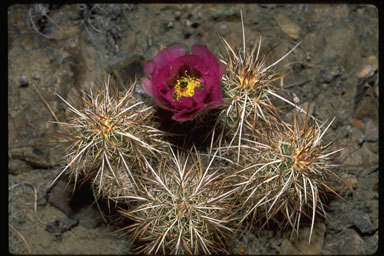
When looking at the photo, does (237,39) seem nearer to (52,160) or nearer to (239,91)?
(239,91)

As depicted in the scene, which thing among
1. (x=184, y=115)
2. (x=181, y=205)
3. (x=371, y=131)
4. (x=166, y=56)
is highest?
(x=166, y=56)

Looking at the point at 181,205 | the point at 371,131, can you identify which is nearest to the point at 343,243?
the point at 371,131

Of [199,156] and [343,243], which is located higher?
[199,156]

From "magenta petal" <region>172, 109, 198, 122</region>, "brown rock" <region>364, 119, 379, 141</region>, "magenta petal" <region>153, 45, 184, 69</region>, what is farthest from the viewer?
"brown rock" <region>364, 119, 379, 141</region>

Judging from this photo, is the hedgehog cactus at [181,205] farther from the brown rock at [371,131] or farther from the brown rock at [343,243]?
the brown rock at [371,131]

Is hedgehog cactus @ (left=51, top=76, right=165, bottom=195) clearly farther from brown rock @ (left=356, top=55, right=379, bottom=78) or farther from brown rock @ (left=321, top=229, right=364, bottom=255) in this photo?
brown rock @ (left=356, top=55, right=379, bottom=78)

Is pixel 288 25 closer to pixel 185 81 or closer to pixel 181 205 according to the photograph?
pixel 185 81

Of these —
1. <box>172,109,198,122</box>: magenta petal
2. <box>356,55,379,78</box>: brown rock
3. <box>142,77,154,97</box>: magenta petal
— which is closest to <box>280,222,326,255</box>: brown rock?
<box>356,55,379,78</box>: brown rock
